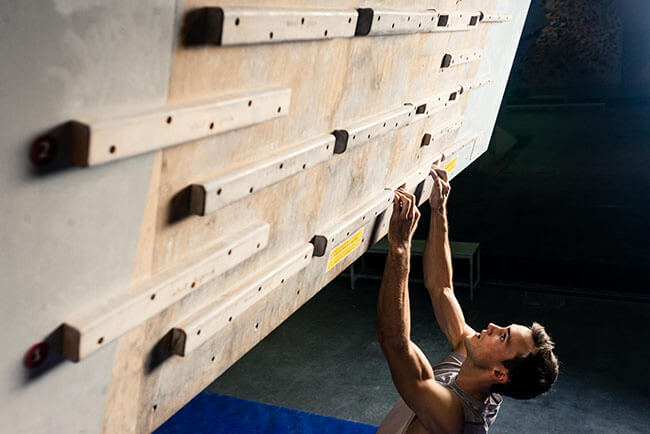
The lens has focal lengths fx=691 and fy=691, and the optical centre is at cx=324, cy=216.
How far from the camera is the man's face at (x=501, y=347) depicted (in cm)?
280

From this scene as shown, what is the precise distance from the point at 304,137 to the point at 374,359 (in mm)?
5326

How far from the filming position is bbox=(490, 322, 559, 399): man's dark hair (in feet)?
9.05

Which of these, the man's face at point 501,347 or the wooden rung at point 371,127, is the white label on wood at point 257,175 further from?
the man's face at point 501,347

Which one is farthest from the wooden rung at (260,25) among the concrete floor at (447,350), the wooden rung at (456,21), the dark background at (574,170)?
the dark background at (574,170)

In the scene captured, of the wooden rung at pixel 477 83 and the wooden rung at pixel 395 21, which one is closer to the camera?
the wooden rung at pixel 395 21

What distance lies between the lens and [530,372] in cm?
276

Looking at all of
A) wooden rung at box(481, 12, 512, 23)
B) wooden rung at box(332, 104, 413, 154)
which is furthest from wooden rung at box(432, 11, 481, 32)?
wooden rung at box(332, 104, 413, 154)

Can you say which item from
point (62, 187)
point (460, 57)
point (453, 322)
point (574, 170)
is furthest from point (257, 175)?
point (574, 170)

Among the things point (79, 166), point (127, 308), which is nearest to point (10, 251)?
point (79, 166)

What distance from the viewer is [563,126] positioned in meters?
11.7

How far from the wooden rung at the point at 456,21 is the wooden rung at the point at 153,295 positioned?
40.2 inches

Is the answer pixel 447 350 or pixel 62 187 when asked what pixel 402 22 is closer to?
pixel 62 187

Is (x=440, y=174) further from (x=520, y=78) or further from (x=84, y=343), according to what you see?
(x=520, y=78)

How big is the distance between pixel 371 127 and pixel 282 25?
2.34 feet
